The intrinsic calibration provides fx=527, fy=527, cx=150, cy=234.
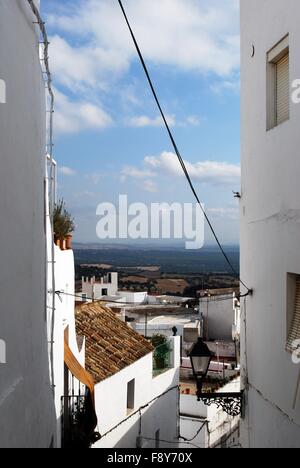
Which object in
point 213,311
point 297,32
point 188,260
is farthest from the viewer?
point 188,260

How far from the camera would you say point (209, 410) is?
19.2m

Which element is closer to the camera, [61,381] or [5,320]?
[5,320]

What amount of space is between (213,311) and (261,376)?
84.9 feet

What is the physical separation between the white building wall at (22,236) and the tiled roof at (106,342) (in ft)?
19.0

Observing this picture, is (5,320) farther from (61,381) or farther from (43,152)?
(61,381)

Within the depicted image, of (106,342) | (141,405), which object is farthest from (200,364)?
(141,405)

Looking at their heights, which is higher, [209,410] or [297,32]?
[297,32]

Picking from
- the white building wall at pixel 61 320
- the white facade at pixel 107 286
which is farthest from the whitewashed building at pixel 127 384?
the white facade at pixel 107 286

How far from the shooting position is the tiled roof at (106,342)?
1226 cm

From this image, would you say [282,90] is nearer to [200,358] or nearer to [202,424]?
[200,358]
